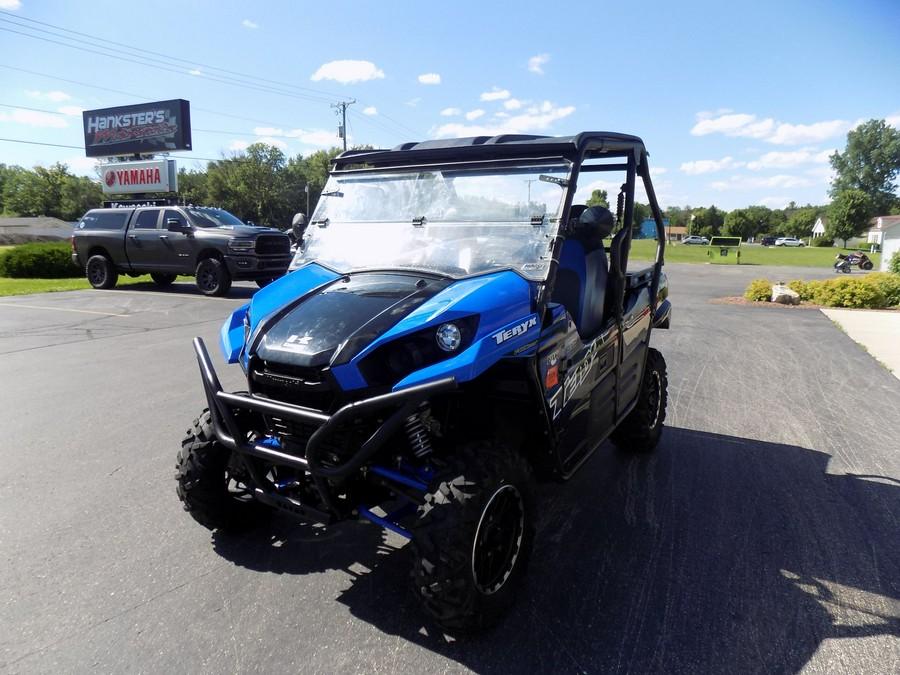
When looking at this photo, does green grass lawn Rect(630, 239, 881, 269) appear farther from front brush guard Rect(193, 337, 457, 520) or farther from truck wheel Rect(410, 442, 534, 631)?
front brush guard Rect(193, 337, 457, 520)

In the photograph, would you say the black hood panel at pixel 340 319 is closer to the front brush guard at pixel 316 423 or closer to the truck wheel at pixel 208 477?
the front brush guard at pixel 316 423

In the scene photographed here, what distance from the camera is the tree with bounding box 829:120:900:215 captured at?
8400cm

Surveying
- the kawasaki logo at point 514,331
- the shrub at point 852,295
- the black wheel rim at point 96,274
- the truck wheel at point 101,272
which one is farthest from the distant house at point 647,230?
the black wheel rim at point 96,274

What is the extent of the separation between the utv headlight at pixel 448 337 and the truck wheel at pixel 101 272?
15921mm

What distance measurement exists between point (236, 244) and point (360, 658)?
12.8 meters

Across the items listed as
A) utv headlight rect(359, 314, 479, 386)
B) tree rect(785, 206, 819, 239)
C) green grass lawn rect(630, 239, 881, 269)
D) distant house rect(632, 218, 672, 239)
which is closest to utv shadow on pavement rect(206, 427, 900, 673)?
utv headlight rect(359, 314, 479, 386)

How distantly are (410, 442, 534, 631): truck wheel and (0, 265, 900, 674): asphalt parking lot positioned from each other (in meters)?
0.19

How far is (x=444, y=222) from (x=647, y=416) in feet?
7.59

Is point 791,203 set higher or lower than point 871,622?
higher

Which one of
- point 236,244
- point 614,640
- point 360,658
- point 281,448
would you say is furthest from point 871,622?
point 236,244

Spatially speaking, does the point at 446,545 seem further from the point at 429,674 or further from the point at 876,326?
the point at 876,326

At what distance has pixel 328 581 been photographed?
2.89 meters

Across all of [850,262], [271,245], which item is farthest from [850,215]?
[271,245]

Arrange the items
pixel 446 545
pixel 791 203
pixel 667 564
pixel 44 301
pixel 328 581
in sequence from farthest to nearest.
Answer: pixel 791 203
pixel 44 301
pixel 667 564
pixel 328 581
pixel 446 545
